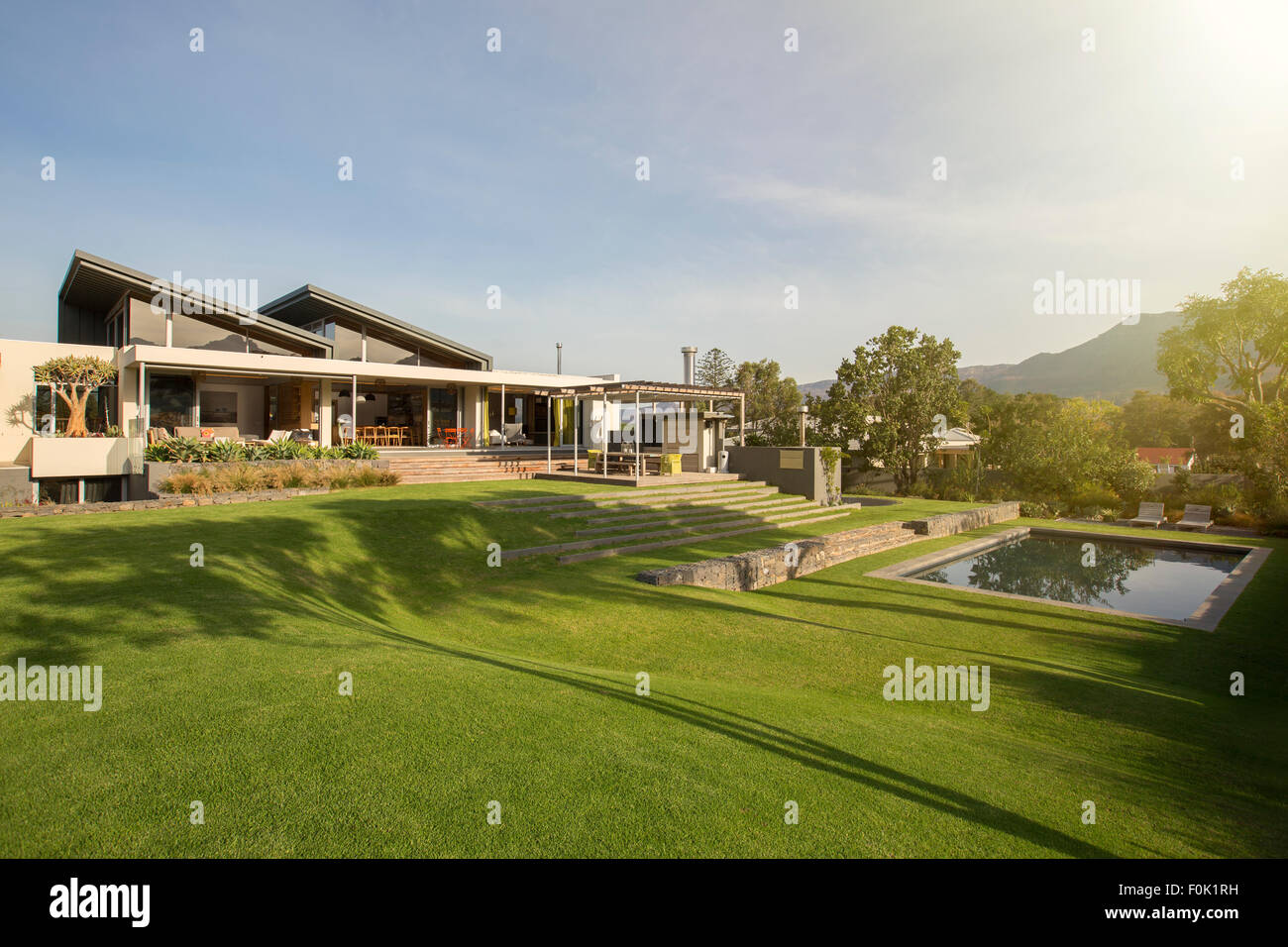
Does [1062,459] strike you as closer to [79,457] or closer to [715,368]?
[79,457]

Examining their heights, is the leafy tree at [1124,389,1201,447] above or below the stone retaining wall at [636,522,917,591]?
above

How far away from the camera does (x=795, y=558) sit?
12.0 metres

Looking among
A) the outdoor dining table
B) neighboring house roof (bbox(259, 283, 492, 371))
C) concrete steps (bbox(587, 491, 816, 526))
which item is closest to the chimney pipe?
the outdoor dining table

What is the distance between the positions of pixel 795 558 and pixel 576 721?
859cm

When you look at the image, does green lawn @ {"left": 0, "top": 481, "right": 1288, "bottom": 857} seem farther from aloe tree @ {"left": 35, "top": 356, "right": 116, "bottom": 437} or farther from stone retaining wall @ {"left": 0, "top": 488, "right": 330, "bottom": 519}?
aloe tree @ {"left": 35, "top": 356, "right": 116, "bottom": 437}

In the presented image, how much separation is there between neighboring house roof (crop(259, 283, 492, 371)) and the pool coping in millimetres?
17190

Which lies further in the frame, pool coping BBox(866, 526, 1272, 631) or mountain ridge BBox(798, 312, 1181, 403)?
mountain ridge BBox(798, 312, 1181, 403)

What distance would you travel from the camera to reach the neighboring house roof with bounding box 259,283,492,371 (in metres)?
20.8

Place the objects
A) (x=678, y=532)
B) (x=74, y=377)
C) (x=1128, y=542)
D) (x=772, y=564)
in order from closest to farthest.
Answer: (x=772, y=564), (x=678, y=532), (x=1128, y=542), (x=74, y=377)

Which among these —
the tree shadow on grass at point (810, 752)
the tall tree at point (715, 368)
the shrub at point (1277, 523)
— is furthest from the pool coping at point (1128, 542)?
the tall tree at point (715, 368)

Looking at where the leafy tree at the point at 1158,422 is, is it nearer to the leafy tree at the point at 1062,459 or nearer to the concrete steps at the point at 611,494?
the leafy tree at the point at 1062,459

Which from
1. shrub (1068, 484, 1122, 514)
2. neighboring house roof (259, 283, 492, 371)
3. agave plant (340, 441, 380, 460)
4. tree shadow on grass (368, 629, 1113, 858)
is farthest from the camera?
shrub (1068, 484, 1122, 514)

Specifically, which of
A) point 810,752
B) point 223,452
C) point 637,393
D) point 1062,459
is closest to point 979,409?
point 1062,459
